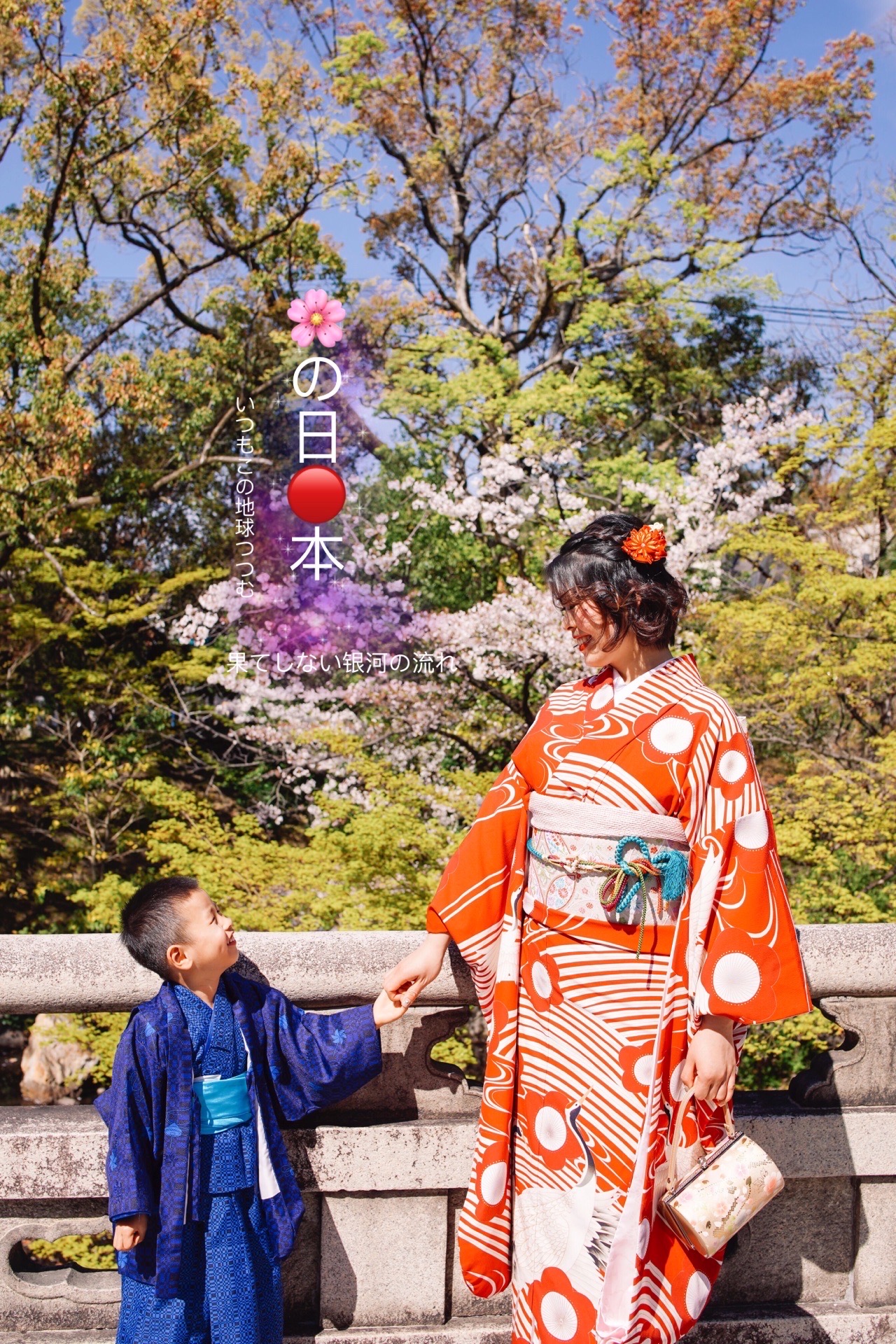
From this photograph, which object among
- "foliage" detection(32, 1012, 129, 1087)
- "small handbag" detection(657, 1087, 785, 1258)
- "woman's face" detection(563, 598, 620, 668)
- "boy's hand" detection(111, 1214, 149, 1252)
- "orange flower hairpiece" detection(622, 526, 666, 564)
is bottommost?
"foliage" detection(32, 1012, 129, 1087)

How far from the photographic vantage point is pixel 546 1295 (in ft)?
6.39

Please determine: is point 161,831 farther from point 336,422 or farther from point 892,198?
point 892,198

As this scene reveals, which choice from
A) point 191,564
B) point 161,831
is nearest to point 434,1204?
point 161,831

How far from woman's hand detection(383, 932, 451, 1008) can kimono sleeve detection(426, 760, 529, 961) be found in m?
0.03

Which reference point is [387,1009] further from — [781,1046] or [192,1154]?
[781,1046]

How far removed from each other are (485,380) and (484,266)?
304 cm

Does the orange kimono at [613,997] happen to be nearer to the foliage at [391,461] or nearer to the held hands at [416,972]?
the held hands at [416,972]

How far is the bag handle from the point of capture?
188 centimetres

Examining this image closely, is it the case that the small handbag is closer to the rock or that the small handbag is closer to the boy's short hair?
the boy's short hair

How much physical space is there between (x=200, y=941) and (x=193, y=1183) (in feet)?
1.49

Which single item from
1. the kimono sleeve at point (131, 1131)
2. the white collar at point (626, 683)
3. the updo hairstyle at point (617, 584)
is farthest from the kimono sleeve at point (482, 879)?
the kimono sleeve at point (131, 1131)

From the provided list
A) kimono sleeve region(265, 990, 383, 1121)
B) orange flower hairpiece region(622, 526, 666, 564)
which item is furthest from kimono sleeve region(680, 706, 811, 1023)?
kimono sleeve region(265, 990, 383, 1121)

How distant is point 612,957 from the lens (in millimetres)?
1915

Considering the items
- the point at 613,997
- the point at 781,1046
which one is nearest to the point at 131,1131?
the point at 613,997
